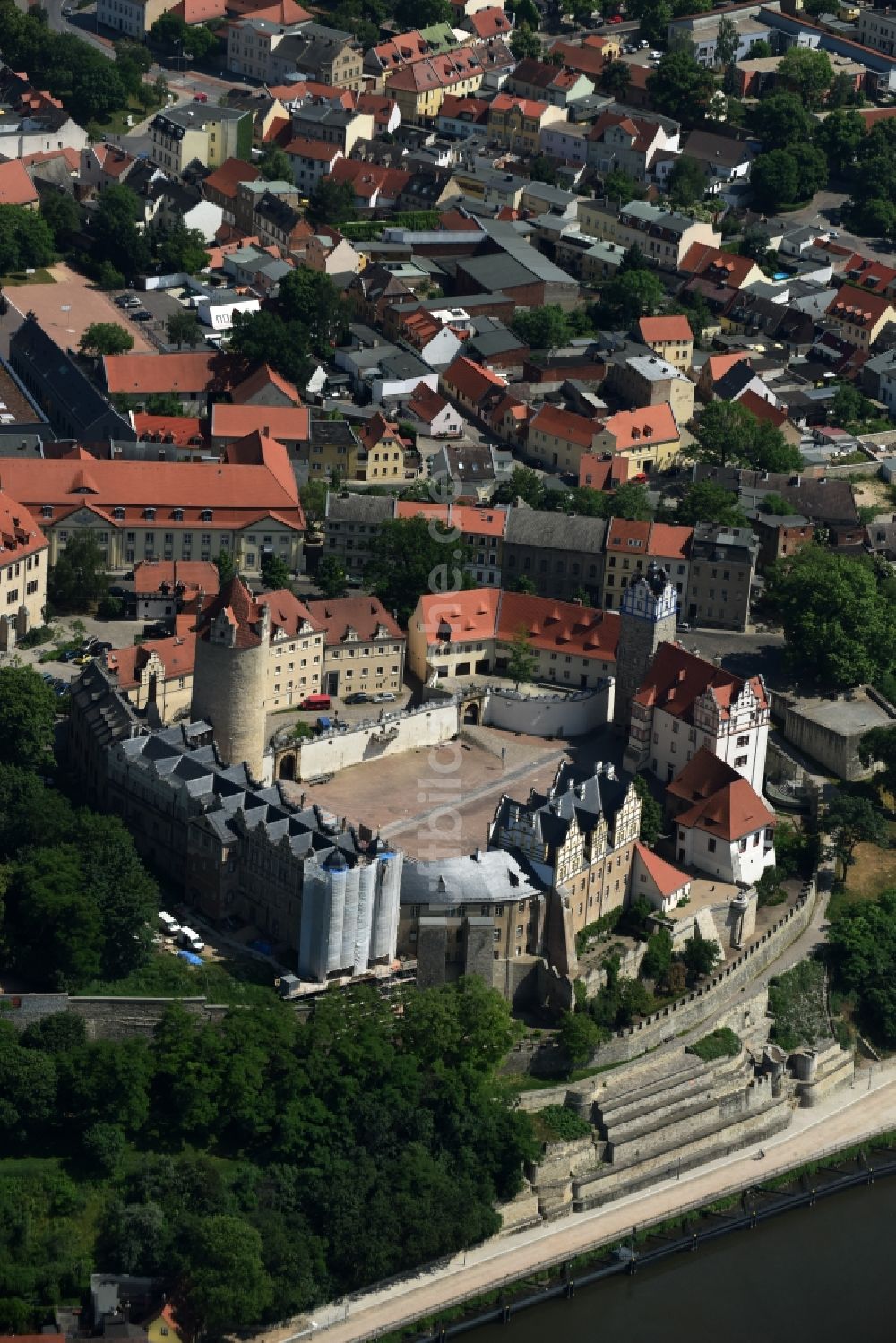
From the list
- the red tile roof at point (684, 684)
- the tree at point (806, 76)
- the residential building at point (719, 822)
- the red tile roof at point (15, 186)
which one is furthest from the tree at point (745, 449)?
the tree at point (806, 76)

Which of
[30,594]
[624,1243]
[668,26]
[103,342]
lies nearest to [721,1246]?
[624,1243]

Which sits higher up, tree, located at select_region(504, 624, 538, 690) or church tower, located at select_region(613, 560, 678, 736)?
church tower, located at select_region(613, 560, 678, 736)

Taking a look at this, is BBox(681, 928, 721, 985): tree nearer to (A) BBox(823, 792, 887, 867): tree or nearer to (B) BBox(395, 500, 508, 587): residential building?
(A) BBox(823, 792, 887, 867): tree

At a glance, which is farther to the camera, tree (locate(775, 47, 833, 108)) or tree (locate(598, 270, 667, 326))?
tree (locate(775, 47, 833, 108))

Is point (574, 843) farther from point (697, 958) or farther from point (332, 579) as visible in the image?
point (332, 579)

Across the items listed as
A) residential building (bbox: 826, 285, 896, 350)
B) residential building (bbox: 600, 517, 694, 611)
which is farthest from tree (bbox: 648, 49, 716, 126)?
residential building (bbox: 600, 517, 694, 611)

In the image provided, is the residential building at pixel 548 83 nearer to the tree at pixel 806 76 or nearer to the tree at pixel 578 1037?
the tree at pixel 806 76
